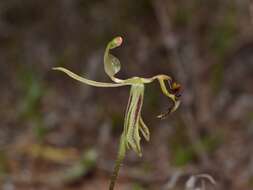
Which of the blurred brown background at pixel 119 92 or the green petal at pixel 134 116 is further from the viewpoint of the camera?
the blurred brown background at pixel 119 92

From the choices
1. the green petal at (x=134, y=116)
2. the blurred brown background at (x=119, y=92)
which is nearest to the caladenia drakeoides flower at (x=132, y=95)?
the green petal at (x=134, y=116)

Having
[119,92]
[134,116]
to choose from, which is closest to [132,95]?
[134,116]

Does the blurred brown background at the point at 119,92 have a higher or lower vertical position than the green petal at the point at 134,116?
higher

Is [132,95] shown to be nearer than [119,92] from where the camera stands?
Yes

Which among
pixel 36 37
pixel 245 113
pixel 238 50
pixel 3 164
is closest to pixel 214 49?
pixel 238 50

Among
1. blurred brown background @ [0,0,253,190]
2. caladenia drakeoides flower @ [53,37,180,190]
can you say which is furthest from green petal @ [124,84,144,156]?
blurred brown background @ [0,0,253,190]

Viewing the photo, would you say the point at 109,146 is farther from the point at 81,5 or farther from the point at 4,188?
the point at 81,5

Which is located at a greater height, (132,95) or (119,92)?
(119,92)

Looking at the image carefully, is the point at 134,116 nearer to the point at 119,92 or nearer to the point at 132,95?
the point at 132,95

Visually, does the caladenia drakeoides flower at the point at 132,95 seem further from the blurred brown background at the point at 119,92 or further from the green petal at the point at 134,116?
the blurred brown background at the point at 119,92

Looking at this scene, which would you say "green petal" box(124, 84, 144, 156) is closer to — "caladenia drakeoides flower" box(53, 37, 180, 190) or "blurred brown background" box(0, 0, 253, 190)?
"caladenia drakeoides flower" box(53, 37, 180, 190)
